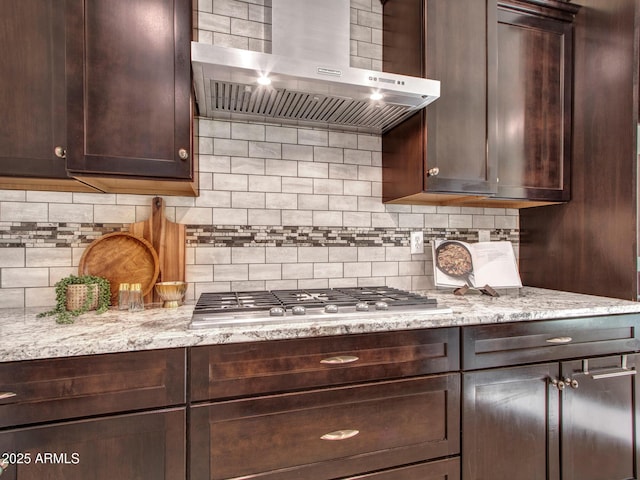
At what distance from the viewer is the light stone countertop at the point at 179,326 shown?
3.22 feet

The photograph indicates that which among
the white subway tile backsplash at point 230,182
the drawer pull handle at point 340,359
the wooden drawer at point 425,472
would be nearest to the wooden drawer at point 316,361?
the drawer pull handle at point 340,359

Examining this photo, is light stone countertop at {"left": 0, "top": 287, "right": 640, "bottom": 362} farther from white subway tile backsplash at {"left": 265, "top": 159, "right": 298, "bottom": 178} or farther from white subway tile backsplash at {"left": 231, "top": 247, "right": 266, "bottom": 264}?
white subway tile backsplash at {"left": 265, "top": 159, "right": 298, "bottom": 178}

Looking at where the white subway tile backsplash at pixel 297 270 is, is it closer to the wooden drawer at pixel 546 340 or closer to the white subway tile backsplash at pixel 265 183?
the white subway tile backsplash at pixel 265 183

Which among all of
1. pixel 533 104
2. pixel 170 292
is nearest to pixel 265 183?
pixel 170 292

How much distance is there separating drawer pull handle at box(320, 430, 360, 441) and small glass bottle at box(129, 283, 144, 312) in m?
0.88

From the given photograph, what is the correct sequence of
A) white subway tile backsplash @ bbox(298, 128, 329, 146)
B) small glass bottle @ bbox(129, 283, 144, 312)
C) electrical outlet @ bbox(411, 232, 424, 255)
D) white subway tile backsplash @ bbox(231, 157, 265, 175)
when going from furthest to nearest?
1. electrical outlet @ bbox(411, 232, 424, 255)
2. white subway tile backsplash @ bbox(298, 128, 329, 146)
3. white subway tile backsplash @ bbox(231, 157, 265, 175)
4. small glass bottle @ bbox(129, 283, 144, 312)

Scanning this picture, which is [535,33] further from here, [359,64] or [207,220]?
[207,220]

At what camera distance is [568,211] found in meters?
2.01

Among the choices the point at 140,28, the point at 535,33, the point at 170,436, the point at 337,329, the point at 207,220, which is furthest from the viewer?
the point at 535,33

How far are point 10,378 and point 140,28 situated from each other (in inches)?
48.6

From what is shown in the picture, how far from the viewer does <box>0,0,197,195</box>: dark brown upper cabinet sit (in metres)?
1.24

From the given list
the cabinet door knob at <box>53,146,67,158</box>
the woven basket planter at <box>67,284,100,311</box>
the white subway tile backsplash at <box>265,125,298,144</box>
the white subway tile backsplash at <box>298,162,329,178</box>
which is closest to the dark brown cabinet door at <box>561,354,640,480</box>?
the white subway tile backsplash at <box>298,162,329,178</box>

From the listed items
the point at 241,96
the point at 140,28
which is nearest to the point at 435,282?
the point at 241,96

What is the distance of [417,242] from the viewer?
6.80 ft
